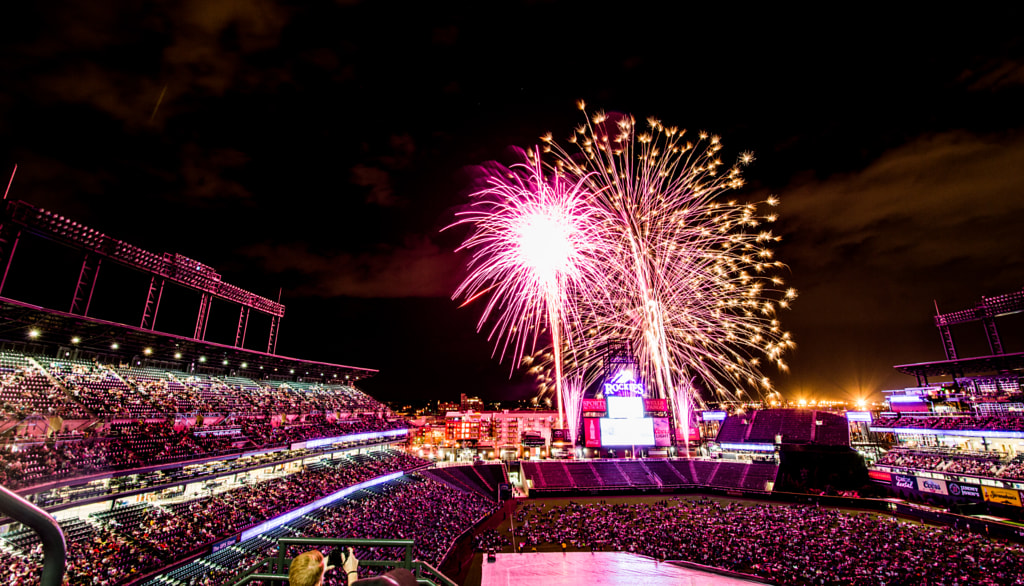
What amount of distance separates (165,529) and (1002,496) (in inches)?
2103

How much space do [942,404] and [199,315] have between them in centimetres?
7314

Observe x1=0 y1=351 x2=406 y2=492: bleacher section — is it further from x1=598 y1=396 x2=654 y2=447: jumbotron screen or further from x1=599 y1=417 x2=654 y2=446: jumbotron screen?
x1=598 y1=396 x2=654 y2=447: jumbotron screen

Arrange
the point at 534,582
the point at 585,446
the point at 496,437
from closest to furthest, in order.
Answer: the point at 534,582
the point at 585,446
the point at 496,437

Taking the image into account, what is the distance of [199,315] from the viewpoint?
3719 cm

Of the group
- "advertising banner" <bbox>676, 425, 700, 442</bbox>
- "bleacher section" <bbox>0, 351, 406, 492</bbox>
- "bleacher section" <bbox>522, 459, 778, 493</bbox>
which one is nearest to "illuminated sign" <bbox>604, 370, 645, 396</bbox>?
"bleacher section" <bbox>522, 459, 778, 493</bbox>

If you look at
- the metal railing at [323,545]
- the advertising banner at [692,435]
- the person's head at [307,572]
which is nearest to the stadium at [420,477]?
the metal railing at [323,545]

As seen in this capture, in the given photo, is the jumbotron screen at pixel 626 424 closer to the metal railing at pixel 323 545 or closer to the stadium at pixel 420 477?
the stadium at pixel 420 477

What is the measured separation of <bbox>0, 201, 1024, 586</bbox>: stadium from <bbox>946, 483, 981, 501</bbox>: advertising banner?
104 mm

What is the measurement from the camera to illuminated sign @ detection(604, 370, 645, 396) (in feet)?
171

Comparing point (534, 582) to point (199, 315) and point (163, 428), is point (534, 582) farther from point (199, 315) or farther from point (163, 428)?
point (199, 315)

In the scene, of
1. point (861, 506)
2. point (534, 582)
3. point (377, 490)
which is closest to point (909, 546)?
point (861, 506)

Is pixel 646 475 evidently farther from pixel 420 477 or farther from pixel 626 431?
pixel 420 477

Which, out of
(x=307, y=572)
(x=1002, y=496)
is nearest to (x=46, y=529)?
(x=307, y=572)

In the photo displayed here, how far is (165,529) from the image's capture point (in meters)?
22.6
